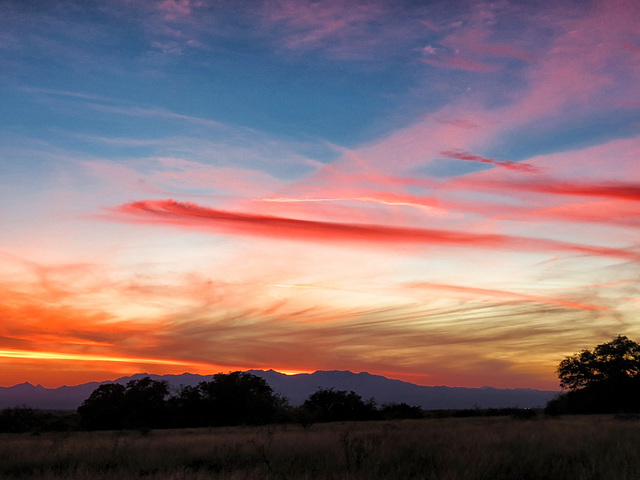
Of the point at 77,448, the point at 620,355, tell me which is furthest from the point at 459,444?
the point at 620,355

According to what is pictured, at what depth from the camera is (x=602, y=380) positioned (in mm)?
63406

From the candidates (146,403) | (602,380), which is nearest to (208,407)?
(146,403)

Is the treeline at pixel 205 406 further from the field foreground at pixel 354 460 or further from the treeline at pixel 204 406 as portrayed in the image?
the field foreground at pixel 354 460

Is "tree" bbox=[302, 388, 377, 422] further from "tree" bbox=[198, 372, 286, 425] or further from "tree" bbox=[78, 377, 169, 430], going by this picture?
"tree" bbox=[78, 377, 169, 430]

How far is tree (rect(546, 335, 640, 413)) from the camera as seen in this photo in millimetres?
60594

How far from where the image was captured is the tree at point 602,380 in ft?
199

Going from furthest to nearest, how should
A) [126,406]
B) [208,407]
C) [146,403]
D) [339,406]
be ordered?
[339,406] < [208,407] < [146,403] < [126,406]

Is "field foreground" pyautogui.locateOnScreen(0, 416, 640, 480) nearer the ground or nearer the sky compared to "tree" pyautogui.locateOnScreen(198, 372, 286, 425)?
nearer the sky

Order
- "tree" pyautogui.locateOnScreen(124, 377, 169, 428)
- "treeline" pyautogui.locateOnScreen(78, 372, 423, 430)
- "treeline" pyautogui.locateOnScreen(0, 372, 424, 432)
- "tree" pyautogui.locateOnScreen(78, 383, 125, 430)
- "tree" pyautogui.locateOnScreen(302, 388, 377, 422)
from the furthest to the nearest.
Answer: "tree" pyautogui.locateOnScreen(302, 388, 377, 422) → "treeline" pyautogui.locateOnScreen(78, 372, 423, 430) → "treeline" pyautogui.locateOnScreen(0, 372, 424, 432) → "tree" pyautogui.locateOnScreen(124, 377, 169, 428) → "tree" pyautogui.locateOnScreen(78, 383, 125, 430)

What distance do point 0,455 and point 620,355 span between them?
6822 centimetres

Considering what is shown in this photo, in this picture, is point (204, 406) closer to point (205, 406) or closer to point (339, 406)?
point (205, 406)

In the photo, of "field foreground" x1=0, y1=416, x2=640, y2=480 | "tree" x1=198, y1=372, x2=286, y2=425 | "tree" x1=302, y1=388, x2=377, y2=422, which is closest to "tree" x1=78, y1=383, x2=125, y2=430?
"tree" x1=198, y1=372, x2=286, y2=425

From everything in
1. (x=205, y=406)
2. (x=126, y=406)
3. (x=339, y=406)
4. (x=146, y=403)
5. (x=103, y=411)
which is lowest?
(x=339, y=406)

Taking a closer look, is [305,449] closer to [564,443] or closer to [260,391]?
[564,443]
